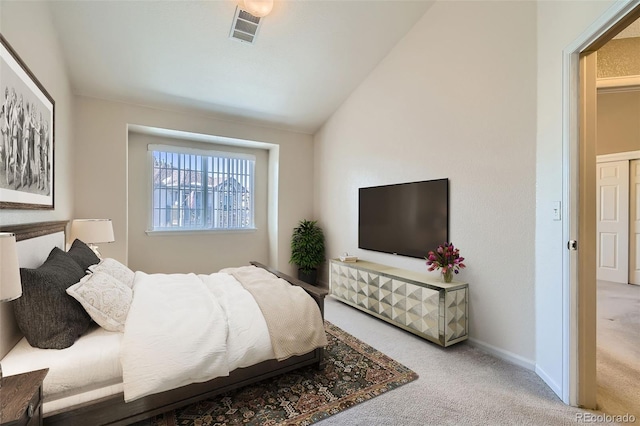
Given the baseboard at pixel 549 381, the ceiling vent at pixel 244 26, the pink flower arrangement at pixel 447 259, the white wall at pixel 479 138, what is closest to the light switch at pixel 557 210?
the white wall at pixel 479 138

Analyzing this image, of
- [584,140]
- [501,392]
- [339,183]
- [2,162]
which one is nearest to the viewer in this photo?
[2,162]

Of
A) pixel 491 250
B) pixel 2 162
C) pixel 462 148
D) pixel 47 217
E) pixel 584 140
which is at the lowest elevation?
pixel 491 250

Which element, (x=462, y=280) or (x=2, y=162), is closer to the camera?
(x=2, y=162)

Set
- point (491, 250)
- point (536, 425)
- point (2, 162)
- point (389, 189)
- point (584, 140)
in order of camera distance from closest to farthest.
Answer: point (2, 162) < point (536, 425) < point (584, 140) < point (491, 250) < point (389, 189)

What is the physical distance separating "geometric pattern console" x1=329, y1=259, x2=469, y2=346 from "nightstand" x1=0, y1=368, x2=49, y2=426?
2.62 metres

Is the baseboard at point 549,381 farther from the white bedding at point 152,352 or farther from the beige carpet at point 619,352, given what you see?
the white bedding at point 152,352

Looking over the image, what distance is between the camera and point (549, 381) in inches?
80.2

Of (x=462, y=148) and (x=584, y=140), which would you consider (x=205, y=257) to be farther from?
(x=584, y=140)

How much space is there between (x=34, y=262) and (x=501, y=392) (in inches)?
128

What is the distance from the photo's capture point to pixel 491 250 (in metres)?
2.58

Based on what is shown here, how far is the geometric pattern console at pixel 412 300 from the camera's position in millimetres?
2570

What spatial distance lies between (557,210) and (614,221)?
4.03m

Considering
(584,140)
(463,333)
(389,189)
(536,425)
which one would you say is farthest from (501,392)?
(389,189)

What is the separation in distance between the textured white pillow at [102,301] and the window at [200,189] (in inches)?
113
